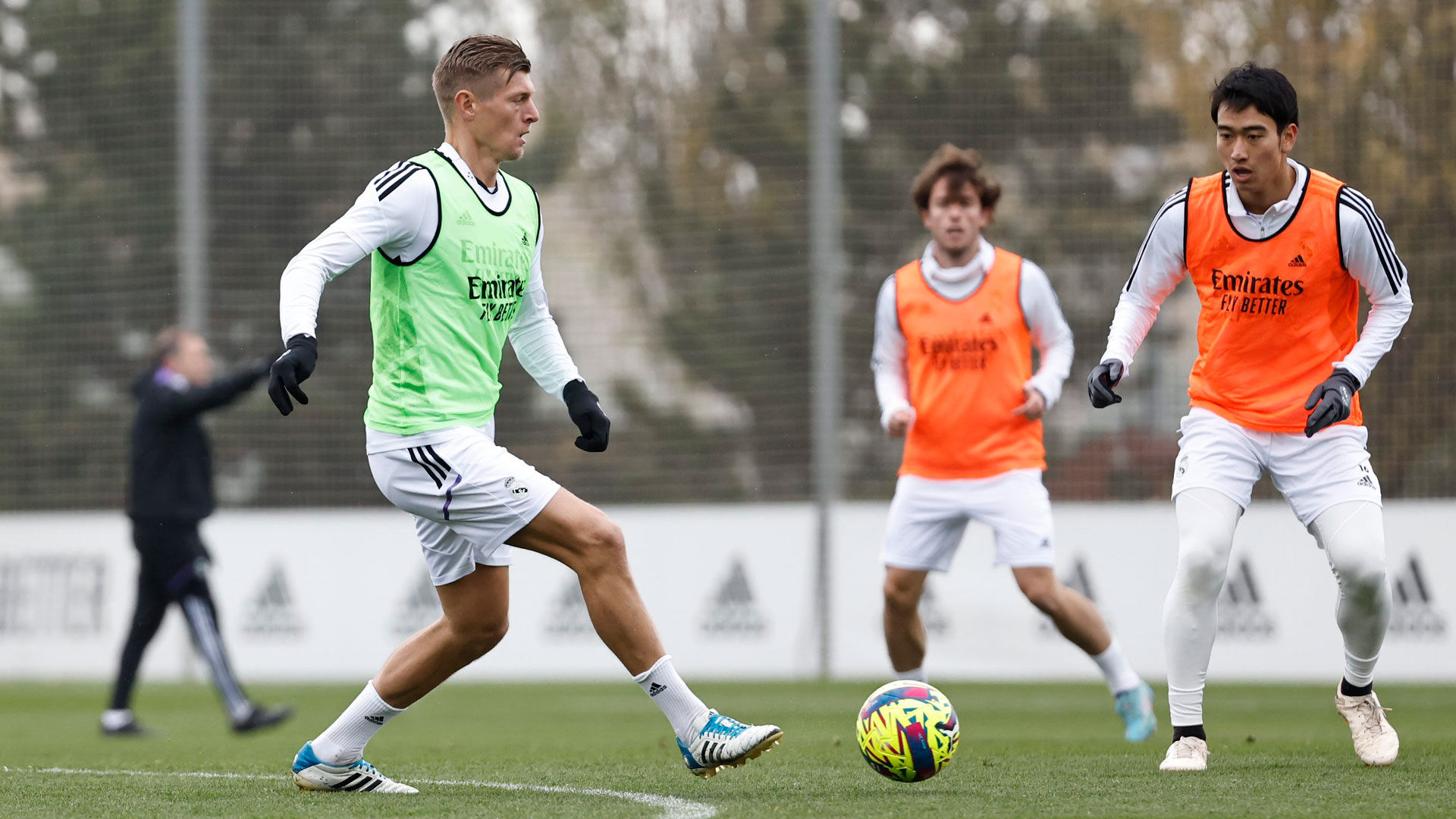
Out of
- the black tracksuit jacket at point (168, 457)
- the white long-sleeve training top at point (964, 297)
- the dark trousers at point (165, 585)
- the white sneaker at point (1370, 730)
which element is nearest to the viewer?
the white sneaker at point (1370, 730)

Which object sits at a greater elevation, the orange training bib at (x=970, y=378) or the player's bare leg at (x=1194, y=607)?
the orange training bib at (x=970, y=378)

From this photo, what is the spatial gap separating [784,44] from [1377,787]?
41.3ft

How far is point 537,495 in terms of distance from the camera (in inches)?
210

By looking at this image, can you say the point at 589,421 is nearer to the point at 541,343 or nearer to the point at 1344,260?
the point at 541,343

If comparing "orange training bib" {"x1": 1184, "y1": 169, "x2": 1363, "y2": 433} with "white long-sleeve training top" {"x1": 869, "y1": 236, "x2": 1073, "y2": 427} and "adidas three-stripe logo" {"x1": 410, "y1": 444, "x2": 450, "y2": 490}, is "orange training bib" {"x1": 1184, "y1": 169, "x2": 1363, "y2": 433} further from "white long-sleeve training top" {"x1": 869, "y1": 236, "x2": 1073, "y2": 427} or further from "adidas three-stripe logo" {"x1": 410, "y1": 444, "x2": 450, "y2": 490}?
"adidas three-stripe logo" {"x1": 410, "y1": 444, "x2": 450, "y2": 490}

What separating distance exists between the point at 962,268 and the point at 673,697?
3.38m

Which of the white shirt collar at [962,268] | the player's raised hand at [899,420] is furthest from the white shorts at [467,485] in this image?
the white shirt collar at [962,268]

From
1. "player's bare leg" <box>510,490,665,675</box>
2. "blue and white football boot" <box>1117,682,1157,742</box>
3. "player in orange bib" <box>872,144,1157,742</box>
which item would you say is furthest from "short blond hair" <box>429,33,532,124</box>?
"blue and white football boot" <box>1117,682,1157,742</box>

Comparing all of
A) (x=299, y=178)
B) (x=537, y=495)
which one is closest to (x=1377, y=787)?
(x=537, y=495)

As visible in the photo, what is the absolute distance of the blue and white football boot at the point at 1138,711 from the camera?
25.5 feet

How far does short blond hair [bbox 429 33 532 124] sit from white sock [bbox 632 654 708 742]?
1.87m

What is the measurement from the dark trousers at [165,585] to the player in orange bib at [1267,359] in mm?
5674

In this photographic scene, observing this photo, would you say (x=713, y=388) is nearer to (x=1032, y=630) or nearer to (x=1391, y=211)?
(x=1032, y=630)

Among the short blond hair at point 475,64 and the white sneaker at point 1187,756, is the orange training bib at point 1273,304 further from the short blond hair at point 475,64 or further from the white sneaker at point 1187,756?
the short blond hair at point 475,64
